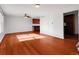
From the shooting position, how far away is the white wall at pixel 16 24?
36.2 ft

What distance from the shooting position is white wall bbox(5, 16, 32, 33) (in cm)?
1102

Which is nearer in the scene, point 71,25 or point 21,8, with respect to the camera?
point 21,8

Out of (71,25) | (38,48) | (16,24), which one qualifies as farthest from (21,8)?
(16,24)

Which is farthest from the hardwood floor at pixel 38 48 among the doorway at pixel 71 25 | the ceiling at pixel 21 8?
the doorway at pixel 71 25

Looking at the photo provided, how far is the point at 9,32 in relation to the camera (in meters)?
11.2

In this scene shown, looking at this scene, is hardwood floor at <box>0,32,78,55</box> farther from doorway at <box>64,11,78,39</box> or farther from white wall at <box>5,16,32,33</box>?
white wall at <box>5,16,32,33</box>

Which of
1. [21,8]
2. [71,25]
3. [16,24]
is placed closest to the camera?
[21,8]

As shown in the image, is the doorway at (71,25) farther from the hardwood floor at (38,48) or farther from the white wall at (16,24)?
the white wall at (16,24)

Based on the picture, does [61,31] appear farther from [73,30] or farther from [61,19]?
[73,30]

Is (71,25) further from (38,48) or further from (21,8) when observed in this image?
(38,48)

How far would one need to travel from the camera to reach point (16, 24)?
12.0 m
